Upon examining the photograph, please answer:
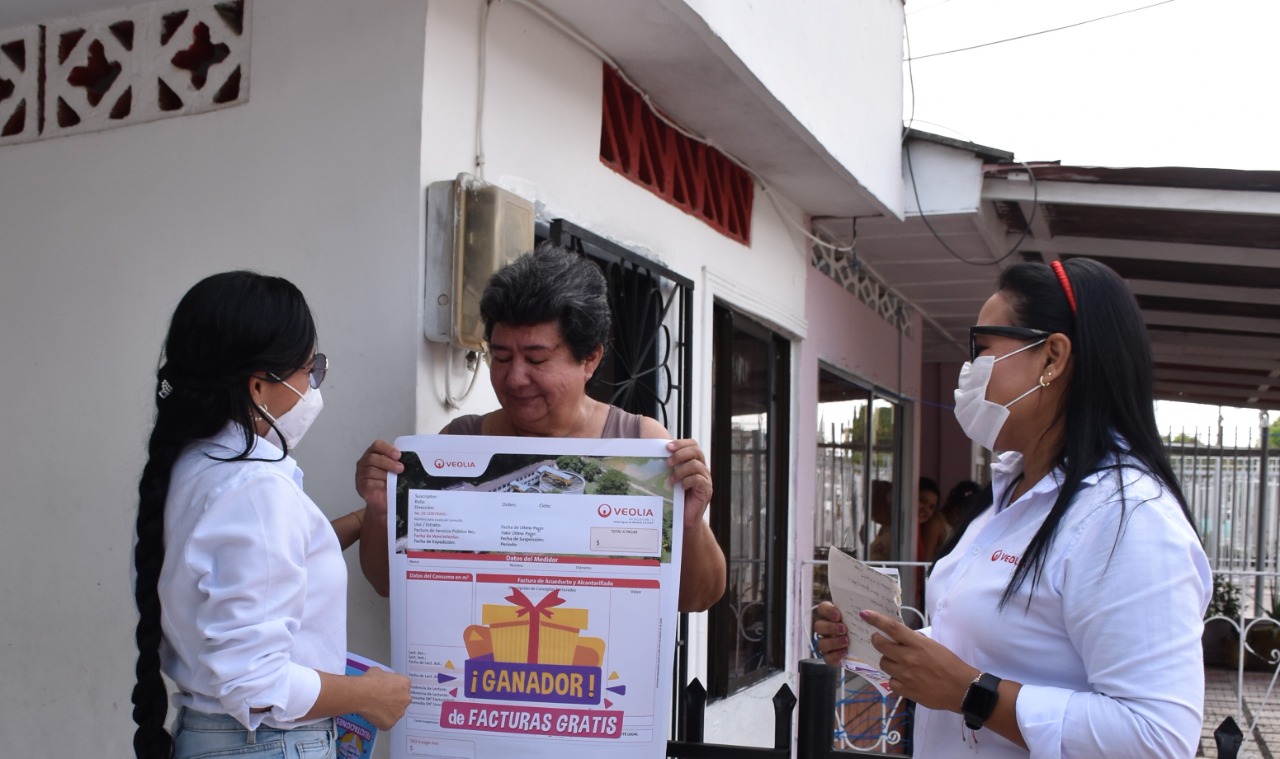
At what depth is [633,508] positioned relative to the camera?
7.00 feet

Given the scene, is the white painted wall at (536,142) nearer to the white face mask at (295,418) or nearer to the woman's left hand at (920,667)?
the white face mask at (295,418)

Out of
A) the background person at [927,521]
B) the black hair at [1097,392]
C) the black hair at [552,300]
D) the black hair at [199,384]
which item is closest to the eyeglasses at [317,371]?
the black hair at [199,384]

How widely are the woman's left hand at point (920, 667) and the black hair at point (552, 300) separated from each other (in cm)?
83

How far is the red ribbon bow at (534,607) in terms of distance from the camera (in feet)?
7.00

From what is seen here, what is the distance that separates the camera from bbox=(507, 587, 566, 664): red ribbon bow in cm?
213

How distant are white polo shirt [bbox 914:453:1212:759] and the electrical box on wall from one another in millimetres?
1442

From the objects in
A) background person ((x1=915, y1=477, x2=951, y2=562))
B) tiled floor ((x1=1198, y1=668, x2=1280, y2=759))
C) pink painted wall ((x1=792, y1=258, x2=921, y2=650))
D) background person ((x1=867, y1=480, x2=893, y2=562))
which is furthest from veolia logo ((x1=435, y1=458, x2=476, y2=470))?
background person ((x1=915, y1=477, x2=951, y2=562))

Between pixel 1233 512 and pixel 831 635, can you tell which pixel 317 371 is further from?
pixel 1233 512

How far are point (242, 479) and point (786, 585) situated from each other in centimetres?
463

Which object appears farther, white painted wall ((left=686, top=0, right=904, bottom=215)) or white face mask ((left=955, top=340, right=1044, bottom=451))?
white painted wall ((left=686, top=0, right=904, bottom=215))

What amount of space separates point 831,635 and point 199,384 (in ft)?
4.05

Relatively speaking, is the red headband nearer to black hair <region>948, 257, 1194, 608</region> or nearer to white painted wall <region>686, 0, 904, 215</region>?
black hair <region>948, 257, 1194, 608</region>

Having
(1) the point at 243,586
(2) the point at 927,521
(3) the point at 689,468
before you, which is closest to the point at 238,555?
(1) the point at 243,586

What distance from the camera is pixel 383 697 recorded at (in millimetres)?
1952
